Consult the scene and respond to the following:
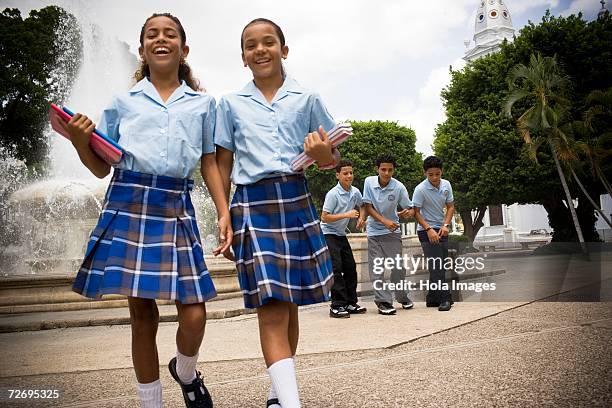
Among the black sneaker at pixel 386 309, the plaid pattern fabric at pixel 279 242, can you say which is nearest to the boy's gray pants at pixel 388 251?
the black sneaker at pixel 386 309

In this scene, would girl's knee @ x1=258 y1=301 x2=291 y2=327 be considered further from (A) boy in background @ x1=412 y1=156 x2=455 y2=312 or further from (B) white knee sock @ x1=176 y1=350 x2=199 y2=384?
(A) boy in background @ x1=412 y1=156 x2=455 y2=312

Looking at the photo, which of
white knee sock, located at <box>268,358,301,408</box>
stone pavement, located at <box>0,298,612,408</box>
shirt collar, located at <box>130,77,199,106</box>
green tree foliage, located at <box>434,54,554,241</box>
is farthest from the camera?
green tree foliage, located at <box>434,54,554,241</box>

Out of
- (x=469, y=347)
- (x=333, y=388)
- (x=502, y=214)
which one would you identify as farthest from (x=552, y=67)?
(x=502, y=214)

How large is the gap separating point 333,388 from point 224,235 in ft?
3.67

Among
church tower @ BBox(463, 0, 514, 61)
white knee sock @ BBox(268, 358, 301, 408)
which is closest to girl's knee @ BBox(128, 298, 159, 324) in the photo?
white knee sock @ BBox(268, 358, 301, 408)

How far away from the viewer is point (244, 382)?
10.5 feet

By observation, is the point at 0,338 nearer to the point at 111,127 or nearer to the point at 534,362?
the point at 111,127

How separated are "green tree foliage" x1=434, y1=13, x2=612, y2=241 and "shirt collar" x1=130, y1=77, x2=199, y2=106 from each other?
2029 cm

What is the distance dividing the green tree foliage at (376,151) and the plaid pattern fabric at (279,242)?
31.0 meters

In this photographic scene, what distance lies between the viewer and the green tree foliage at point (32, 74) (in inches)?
794

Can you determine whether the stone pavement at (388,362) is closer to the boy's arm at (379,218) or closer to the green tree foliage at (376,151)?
the boy's arm at (379,218)

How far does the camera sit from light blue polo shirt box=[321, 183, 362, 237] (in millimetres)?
6414

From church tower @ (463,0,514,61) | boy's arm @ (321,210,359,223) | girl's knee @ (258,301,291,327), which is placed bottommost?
girl's knee @ (258,301,291,327)

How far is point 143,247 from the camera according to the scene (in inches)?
90.4
